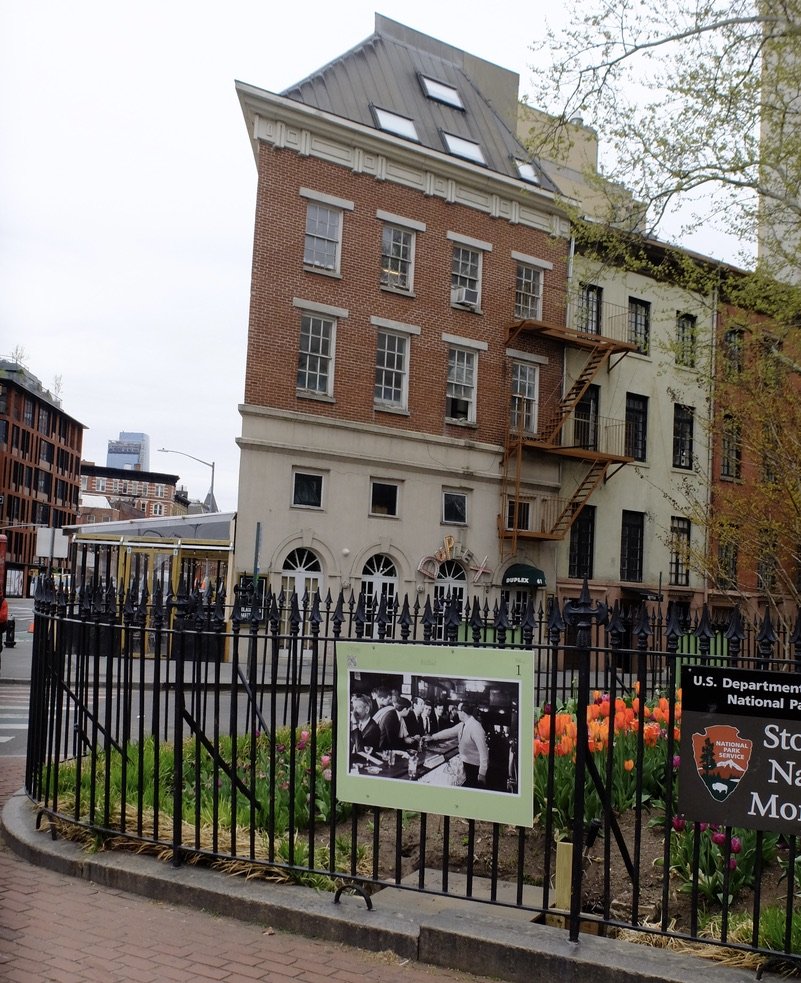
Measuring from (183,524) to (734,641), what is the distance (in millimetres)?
22474

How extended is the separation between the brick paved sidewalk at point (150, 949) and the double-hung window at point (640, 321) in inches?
1141

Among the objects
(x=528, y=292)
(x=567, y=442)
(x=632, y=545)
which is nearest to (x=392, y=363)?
(x=528, y=292)

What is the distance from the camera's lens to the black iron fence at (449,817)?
4848 millimetres

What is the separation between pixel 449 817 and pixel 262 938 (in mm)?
1174

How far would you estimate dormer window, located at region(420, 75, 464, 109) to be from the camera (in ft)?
99.5

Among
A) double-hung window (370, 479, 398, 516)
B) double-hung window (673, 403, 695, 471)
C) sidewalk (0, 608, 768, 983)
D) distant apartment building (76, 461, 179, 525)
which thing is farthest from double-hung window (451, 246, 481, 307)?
distant apartment building (76, 461, 179, 525)

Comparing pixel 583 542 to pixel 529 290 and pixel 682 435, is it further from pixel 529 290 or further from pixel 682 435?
pixel 529 290

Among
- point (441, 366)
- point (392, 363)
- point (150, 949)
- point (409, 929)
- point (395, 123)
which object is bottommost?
point (150, 949)

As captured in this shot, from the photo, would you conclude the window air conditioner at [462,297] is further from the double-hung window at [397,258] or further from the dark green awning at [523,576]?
the dark green awning at [523,576]

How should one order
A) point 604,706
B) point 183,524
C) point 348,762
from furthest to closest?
point 183,524
point 604,706
point 348,762

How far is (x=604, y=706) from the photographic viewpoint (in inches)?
295

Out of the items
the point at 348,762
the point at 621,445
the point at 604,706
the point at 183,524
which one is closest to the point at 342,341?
the point at 183,524

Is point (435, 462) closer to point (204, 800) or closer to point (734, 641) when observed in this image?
point (204, 800)

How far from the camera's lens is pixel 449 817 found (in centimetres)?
536
